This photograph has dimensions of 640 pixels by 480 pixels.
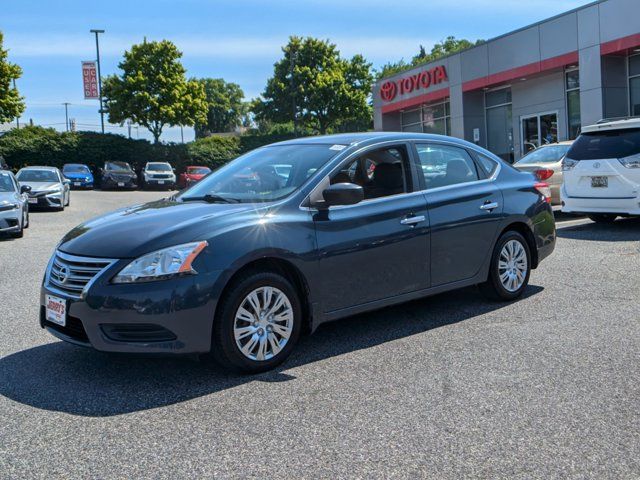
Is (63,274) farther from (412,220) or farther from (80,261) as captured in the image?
(412,220)

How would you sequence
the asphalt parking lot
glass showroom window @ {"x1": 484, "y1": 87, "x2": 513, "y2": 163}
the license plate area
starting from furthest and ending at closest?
1. glass showroom window @ {"x1": 484, "y1": 87, "x2": 513, "y2": 163}
2. the license plate area
3. the asphalt parking lot

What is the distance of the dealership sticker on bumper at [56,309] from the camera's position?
14.4 ft

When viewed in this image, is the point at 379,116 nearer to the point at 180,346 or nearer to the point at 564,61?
the point at 564,61

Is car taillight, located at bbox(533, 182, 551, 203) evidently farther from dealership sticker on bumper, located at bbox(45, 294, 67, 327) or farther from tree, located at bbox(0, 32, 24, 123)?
tree, located at bbox(0, 32, 24, 123)

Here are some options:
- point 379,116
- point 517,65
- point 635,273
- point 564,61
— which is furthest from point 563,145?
point 379,116

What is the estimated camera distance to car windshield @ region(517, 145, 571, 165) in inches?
559

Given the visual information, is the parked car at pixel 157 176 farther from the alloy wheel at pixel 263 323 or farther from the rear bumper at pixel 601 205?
the alloy wheel at pixel 263 323

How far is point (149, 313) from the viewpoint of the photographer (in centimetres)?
416

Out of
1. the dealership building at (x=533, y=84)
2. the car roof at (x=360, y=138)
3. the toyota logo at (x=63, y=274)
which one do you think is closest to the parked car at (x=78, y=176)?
the dealership building at (x=533, y=84)

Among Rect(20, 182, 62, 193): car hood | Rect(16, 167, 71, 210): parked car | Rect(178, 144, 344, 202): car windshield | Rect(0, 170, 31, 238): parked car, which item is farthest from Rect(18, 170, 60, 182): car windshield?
Rect(178, 144, 344, 202): car windshield

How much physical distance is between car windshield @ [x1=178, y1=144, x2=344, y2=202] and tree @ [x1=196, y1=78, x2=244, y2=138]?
111 m

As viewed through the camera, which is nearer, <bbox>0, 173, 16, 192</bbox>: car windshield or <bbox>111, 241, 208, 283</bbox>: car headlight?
<bbox>111, 241, 208, 283</bbox>: car headlight

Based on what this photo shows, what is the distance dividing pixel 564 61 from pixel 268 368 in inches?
871

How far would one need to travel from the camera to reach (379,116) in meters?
37.7
